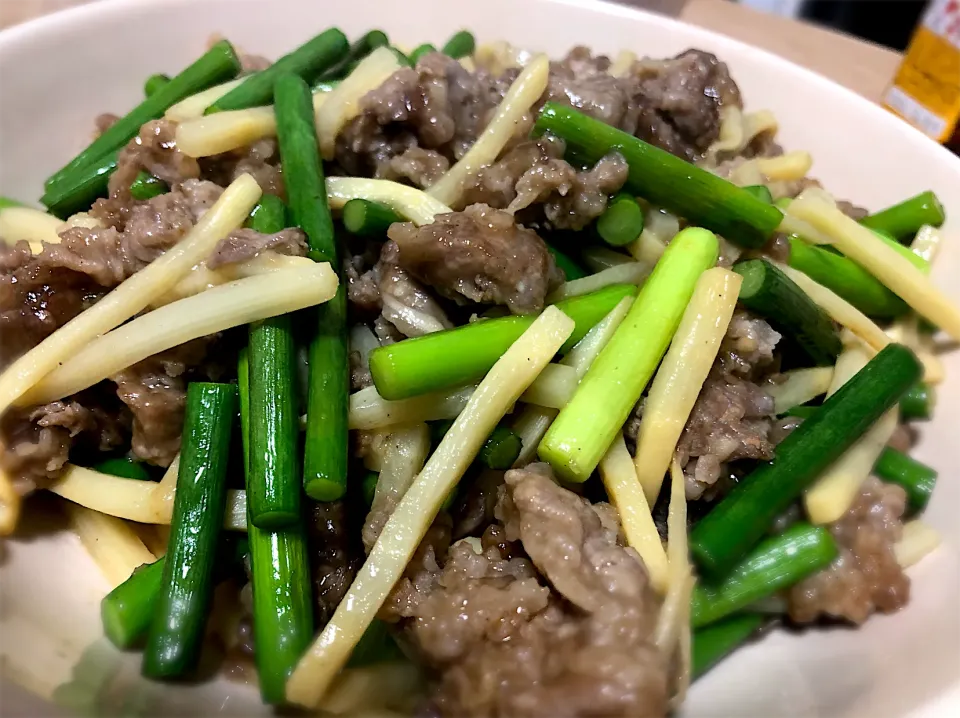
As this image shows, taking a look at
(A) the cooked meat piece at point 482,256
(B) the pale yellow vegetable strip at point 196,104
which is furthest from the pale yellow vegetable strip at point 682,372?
(B) the pale yellow vegetable strip at point 196,104

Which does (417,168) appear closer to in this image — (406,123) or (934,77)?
(406,123)

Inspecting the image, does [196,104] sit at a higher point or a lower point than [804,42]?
lower

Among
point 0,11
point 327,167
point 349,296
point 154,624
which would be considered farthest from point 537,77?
point 0,11

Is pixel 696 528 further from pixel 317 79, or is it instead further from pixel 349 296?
pixel 317 79

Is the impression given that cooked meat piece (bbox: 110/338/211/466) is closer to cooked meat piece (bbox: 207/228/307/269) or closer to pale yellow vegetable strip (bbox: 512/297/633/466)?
cooked meat piece (bbox: 207/228/307/269)

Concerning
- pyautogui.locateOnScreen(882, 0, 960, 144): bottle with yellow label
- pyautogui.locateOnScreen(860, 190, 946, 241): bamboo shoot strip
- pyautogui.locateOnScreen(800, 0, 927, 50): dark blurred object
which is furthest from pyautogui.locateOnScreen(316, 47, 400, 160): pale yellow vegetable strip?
pyautogui.locateOnScreen(800, 0, 927, 50): dark blurred object

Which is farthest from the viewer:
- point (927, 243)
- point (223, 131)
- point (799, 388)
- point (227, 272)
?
point (927, 243)

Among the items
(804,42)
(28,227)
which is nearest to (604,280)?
(28,227)
